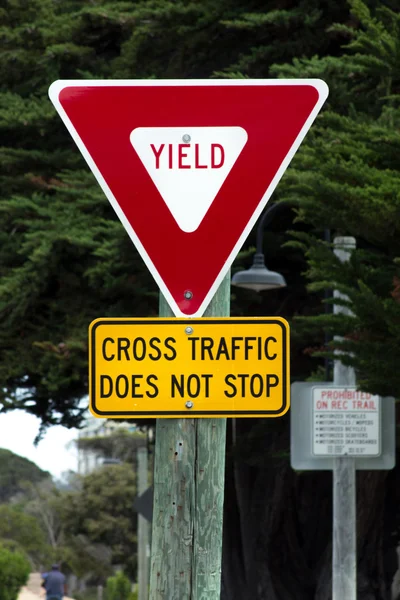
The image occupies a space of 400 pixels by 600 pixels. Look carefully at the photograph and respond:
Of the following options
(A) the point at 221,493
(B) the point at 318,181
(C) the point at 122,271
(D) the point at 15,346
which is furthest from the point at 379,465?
(A) the point at 221,493

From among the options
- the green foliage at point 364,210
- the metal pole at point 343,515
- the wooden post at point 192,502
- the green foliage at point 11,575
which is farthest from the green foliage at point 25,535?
the wooden post at point 192,502

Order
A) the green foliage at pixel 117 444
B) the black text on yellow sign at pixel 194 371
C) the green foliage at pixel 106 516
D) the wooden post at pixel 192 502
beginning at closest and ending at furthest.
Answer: the black text on yellow sign at pixel 194 371 < the wooden post at pixel 192 502 < the green foliage at pixel 106 516 < the green foliage at pixel 117 444

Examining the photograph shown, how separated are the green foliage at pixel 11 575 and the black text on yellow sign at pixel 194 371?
3685 cm

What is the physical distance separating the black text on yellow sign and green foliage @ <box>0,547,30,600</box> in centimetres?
3685

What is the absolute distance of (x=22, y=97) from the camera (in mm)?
21688

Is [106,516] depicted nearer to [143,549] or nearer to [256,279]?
[143,549]

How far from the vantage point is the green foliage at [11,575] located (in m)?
40.0

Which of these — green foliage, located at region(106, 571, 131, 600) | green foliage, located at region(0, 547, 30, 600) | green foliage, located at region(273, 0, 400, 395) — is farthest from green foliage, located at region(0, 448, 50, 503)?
green foliage, located at region(273, 0, 400, 395)

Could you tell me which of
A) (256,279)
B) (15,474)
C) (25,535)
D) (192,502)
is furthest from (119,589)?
(192,502)

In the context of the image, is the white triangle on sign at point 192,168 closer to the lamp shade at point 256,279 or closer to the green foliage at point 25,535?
the lamp shade at point 256,279

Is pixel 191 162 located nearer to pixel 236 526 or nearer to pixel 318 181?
pixel 318 181

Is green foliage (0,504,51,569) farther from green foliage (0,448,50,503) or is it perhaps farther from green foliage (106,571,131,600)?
green foliage (0,448,50,503)

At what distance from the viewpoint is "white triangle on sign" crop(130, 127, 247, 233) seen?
3885 mm

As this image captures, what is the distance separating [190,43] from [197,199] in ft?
53.4
